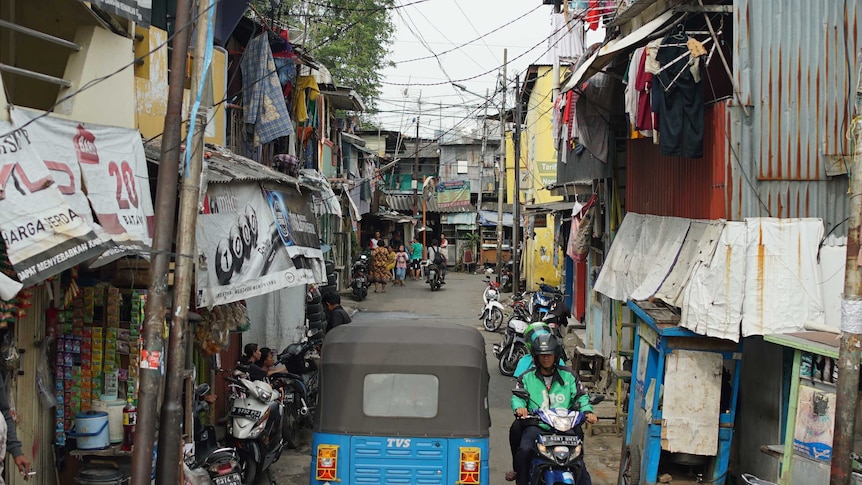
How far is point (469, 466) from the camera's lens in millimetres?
6875

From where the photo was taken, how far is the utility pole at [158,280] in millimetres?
6070

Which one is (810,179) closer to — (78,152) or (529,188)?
(78,152)

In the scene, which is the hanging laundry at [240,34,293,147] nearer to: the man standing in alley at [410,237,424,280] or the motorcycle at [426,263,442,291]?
the motorcycle at [426,263,442,291]

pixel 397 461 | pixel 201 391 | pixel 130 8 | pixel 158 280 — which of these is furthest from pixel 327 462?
pixel 130 8

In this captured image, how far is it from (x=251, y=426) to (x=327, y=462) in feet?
6.87

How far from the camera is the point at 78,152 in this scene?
6.85 m

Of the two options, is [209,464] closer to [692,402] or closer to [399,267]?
[692,402]

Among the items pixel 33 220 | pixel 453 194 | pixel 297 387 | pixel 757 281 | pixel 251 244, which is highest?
pixel 453 194

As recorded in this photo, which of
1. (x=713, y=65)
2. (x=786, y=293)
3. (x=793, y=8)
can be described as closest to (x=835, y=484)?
(x=786, y=293)

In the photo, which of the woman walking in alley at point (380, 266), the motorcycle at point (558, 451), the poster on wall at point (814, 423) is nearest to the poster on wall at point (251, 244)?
the motorcycle at point (558, 451)

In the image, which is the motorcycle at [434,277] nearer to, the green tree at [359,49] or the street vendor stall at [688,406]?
the green tree at [359,49]

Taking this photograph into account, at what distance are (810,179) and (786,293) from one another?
1.27 metres

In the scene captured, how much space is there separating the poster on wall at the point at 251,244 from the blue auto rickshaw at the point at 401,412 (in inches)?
72.7

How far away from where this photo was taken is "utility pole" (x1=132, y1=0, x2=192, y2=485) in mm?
6070
